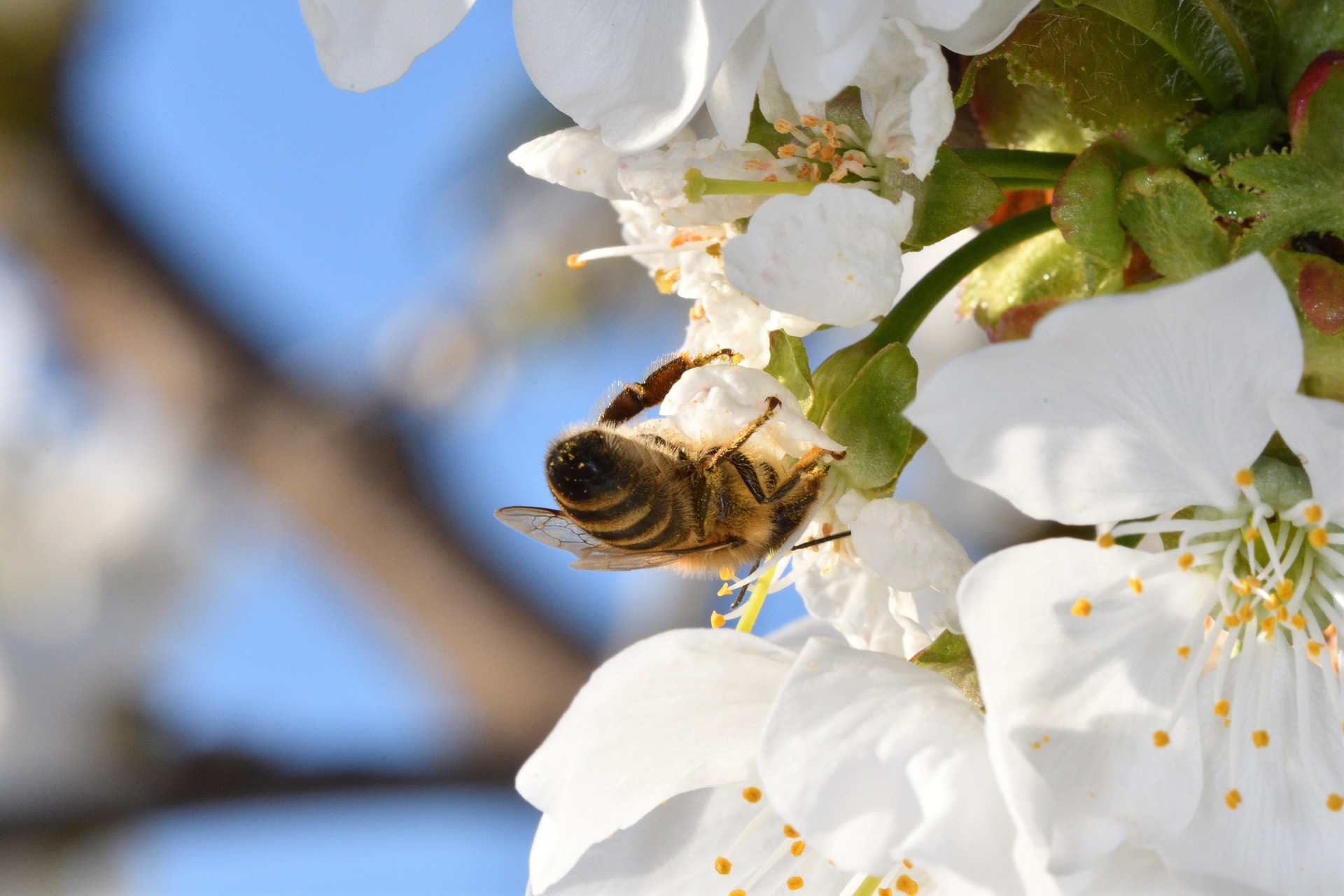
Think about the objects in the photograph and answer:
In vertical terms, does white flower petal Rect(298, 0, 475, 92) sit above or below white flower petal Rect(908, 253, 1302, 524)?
above

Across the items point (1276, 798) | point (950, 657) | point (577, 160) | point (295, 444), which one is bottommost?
point (1276, 798)

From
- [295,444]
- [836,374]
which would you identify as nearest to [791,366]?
[836,374]

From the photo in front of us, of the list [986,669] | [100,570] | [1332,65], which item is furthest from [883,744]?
[100,570]

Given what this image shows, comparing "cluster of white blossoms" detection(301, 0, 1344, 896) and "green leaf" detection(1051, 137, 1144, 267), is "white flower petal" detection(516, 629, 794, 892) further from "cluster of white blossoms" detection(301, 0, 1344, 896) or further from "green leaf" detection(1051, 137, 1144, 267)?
"green leaf" detection(1051, 137, 1144, 267)

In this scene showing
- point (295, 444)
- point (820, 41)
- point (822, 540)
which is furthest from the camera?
point (295, 444)

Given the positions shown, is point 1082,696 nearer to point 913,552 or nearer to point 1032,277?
point 913,552

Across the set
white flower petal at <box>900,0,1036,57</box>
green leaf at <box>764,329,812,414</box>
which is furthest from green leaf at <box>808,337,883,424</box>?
white flower petal at <box>900,0,1036,57</box>

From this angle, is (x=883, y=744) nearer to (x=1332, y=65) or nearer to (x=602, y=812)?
(x=602, y=812)
